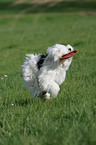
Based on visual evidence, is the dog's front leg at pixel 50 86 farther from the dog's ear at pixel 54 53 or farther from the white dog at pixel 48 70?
the dog's ear at pixel 54 53

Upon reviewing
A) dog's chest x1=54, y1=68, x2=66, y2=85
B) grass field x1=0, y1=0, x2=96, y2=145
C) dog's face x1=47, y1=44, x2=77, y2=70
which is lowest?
grass field x1=0, y1=0, x2=96, y2=145

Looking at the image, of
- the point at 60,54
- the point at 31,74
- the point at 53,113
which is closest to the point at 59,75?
the point at 60,54

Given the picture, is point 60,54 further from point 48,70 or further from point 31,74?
point 31,74

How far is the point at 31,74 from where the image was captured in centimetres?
333

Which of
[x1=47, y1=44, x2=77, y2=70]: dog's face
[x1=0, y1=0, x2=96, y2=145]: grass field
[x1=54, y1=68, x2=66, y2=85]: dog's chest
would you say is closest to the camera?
[x1=0, y1=0, x2=96, y2=145]: grass field

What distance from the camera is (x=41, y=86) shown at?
A: 10.3ft

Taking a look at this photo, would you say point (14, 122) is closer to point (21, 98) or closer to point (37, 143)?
point (37, 143)

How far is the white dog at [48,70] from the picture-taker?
296 centimetres

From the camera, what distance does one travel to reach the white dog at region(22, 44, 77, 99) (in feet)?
9.70

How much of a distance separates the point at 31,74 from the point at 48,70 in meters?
0.38

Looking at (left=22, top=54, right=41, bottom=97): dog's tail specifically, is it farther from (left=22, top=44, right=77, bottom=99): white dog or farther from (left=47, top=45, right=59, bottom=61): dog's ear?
(left=47, top=45, right=59, bottom=61): dog's ear

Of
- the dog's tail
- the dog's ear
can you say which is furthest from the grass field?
the dog's ear

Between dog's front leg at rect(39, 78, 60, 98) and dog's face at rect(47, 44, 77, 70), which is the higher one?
→ dog's face at rect(47, 44, 77, 70)

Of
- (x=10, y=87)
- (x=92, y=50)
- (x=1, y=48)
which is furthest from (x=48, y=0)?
(x=10, y=87)
